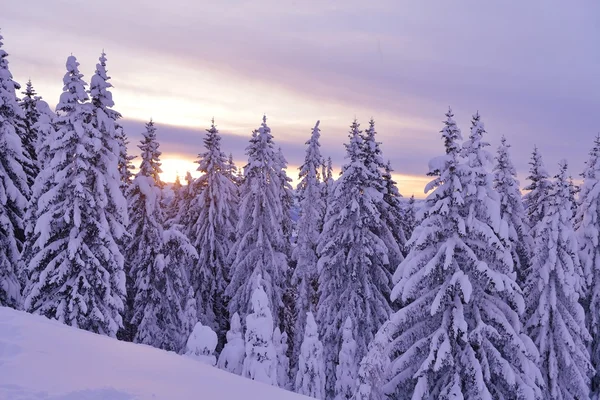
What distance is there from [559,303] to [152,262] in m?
21.9

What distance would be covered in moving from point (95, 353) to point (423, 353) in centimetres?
1097

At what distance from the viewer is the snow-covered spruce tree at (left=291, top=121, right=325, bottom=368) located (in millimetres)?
28484

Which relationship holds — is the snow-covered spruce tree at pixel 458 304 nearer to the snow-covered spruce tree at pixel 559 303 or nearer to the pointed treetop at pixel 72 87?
the snow-covered spruce tree at pixel 559 303

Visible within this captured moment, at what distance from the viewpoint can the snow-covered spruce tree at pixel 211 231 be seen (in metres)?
29.8

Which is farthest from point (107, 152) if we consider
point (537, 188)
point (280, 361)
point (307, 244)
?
point (537, 188)

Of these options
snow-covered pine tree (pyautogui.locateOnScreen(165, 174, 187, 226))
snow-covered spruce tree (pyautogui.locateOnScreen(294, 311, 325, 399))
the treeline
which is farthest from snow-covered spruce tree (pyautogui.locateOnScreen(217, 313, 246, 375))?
snow-covered pine tree (pyautogui.locateOnScreen(165, 174, 187, 226))

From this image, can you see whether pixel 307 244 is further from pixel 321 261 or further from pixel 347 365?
pixel 347 365

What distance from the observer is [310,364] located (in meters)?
20.7

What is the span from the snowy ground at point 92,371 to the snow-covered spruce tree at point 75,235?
27.2 feet

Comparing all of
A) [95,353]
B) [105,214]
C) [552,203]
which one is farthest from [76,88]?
[552,203]

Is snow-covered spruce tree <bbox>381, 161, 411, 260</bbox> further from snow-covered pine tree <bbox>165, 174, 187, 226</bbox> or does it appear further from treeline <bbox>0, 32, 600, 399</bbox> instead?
snow-covered pine tree <bbox>165, 174, 187, 226</bbox>

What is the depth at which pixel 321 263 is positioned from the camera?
24.1 metres

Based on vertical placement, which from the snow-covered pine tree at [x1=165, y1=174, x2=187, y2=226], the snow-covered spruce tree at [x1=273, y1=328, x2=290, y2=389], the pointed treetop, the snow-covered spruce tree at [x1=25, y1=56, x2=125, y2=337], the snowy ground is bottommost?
the snow-covered spruce tree at [x1=273, y1=328, x2=290, y2=389]

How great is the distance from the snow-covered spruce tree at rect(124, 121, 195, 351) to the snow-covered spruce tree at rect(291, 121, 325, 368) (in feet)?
23.7
